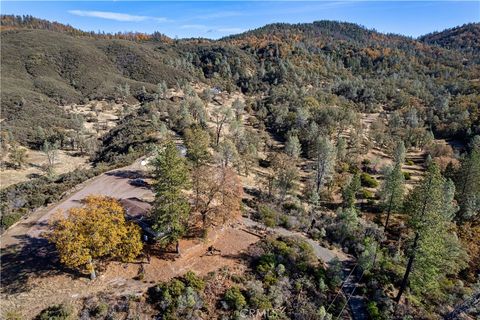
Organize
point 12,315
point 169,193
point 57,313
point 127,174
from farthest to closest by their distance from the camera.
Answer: point 127,174 → point 169,193 → point 57,313 → point 12,315

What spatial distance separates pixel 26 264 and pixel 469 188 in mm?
56761

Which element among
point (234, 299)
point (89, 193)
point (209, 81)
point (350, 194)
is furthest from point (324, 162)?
point (209, 81)

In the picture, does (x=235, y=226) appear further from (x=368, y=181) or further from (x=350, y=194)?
(x=368, y=181)

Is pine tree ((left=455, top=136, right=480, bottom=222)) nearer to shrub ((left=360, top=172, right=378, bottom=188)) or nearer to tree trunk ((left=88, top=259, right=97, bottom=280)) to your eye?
shrub ((left=360, top=172, right=378, bottom=188))

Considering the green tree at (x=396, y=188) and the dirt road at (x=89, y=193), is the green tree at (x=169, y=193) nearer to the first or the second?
the dirt road at (x=89, y=193)

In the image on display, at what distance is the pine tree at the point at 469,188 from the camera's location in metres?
47.3

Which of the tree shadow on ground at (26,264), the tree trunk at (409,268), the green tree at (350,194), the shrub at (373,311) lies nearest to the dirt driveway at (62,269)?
the tree shadow on ground at (26,264)

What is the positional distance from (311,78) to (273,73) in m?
18.3

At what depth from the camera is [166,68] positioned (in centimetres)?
16188

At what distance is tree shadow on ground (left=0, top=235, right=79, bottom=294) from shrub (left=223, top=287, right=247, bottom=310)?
39.1ft

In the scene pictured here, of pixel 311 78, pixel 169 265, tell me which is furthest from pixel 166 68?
pixel 169 265

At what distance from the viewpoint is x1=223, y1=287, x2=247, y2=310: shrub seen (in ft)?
81.1

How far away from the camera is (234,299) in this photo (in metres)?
25.1

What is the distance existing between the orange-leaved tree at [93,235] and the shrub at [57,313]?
2.90 metres
